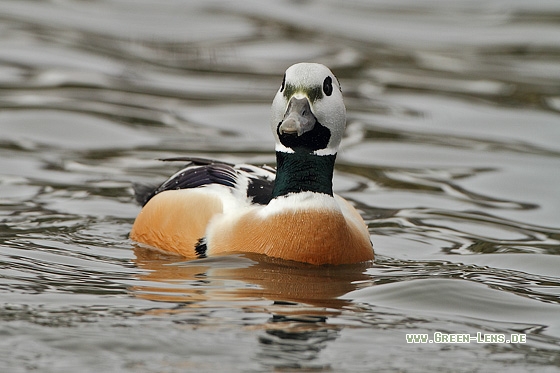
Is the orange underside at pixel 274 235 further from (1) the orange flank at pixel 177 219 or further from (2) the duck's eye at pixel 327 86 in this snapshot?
(2) the duck's eye at pixel 327 86

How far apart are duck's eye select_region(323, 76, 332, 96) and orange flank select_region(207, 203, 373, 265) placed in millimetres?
916

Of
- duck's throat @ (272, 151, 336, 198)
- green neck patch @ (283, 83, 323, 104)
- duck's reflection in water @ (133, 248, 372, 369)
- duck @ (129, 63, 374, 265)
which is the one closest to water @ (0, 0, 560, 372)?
duck's reflection in water @ (133, 248, 372, 369)

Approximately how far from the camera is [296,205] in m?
8.78

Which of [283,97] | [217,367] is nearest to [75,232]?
[283,97]

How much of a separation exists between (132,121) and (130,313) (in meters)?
8.25

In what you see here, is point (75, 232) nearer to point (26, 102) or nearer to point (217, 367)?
point (217, 367)

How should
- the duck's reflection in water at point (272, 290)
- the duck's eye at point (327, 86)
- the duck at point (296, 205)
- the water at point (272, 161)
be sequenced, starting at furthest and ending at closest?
the duck's eye at point (327, 86), the duck at point (296, 205), the water at point (272, 161), the duck's reflection in water at point (272, 290)

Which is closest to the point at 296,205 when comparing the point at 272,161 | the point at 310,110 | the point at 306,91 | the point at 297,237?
the point at 297,237

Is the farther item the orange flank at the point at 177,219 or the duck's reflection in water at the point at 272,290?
the orange flank at the point at 177,219

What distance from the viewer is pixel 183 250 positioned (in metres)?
9.26

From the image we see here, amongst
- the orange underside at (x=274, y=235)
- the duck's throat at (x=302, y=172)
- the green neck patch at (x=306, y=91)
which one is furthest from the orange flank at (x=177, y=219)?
the green neck patch at (x=306, y=91)

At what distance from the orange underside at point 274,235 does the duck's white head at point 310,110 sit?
537 millimetres

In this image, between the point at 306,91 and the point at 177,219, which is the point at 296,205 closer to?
the point at 306,91

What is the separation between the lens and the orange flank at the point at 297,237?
8.73 meters
